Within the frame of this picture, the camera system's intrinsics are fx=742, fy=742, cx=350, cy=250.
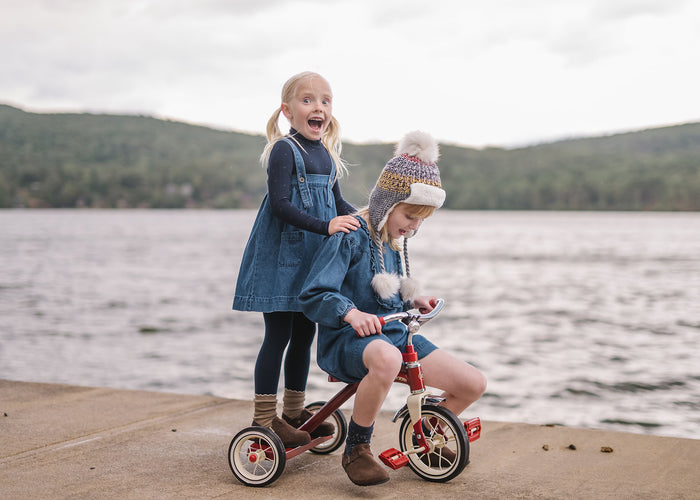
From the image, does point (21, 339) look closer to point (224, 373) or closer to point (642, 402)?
point (224, 373)

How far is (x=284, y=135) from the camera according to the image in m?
3.47

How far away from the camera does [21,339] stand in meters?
14.1

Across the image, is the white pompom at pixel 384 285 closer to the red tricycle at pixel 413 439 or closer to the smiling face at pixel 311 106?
the red tricycle at pixel 413 439

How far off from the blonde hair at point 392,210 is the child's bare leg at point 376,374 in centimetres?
52

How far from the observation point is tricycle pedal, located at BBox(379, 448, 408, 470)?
9.96ft

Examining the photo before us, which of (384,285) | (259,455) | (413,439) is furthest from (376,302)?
(259,455)

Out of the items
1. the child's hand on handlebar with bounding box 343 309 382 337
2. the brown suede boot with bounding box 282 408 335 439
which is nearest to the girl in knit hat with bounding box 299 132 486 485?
the child's hand on handlebar with bounding box 343 309 382 337

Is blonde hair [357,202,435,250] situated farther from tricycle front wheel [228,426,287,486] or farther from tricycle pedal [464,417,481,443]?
tricycle front wheel [228,426,287,486]

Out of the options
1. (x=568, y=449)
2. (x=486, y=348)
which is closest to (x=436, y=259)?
(x=486, y=348)

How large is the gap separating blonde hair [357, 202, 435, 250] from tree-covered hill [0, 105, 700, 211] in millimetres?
28786

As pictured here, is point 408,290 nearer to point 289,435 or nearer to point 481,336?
point 289,435

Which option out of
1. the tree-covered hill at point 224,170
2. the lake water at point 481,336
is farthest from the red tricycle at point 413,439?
the tree-covered hill at point 224,170

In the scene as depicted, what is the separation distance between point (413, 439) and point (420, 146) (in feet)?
4.16

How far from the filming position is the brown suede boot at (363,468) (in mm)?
3029
